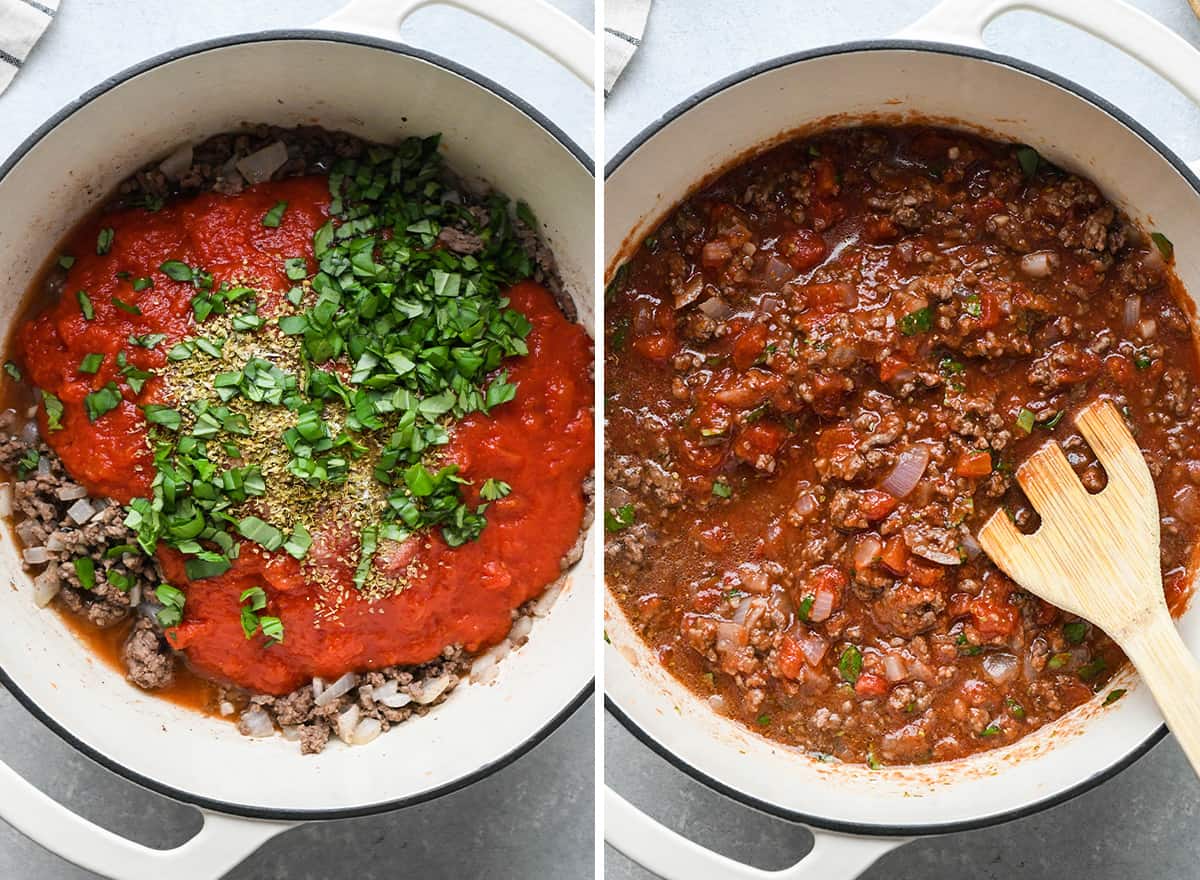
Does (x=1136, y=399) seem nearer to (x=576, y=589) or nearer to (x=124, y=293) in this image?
(x=576, y=589)

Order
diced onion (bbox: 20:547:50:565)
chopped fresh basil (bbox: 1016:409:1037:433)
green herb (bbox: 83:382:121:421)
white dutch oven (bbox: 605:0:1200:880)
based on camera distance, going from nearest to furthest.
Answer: white dutch oven (bbox: 605:0:1200:880) → chopped fresh basil (bbox: 1016:409:1037:433) → green herb (bbox: 83:382:121:421) → diced onion (bbox: 20:547:50:565)

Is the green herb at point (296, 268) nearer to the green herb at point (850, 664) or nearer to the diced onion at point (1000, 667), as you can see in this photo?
the green herb at point (850, 664)

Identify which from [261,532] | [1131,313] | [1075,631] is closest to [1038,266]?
[1131,313]

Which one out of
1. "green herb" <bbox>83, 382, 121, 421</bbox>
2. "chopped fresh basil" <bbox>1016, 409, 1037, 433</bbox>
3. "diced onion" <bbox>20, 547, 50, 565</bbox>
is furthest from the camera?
"diced onion" <bbox>20, 547, 50, 565</bbox>

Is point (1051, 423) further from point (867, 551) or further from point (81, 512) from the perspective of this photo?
point (81, 512)

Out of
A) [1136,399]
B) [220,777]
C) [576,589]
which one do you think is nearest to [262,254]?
[576,589]

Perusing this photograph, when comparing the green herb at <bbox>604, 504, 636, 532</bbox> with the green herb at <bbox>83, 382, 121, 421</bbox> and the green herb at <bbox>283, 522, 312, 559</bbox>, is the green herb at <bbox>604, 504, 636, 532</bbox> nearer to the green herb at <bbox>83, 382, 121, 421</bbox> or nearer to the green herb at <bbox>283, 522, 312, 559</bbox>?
the green herb at <bbox>283, 522, 312, 559</bbox>

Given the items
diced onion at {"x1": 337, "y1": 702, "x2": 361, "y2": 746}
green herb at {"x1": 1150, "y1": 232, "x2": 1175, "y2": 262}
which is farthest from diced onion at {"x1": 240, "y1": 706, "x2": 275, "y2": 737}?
green herb at {"x1": 1150, "y1": 232, "x2": 1175, "y2": 262}
